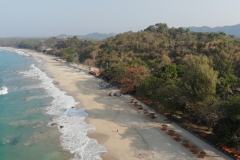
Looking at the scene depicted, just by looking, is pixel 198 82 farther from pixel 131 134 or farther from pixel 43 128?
pixel 43 128

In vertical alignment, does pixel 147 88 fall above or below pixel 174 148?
above

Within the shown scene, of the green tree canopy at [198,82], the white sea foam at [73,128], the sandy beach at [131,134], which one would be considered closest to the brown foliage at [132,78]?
the sandy beach at [131,134]

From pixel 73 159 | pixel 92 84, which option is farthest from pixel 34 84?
pixel 73 159

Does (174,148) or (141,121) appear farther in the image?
(141,121)

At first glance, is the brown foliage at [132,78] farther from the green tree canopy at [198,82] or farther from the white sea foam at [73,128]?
the green tree canopy at [198,82]

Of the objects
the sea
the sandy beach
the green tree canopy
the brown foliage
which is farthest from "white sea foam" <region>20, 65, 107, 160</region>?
the green tree canopy

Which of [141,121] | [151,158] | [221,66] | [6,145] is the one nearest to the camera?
[151,158]

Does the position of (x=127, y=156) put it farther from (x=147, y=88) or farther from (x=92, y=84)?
(x=92, y=84)

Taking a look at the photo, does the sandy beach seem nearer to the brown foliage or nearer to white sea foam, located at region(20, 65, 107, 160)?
white sea foam, located at region(20, 65, 107, 160)
